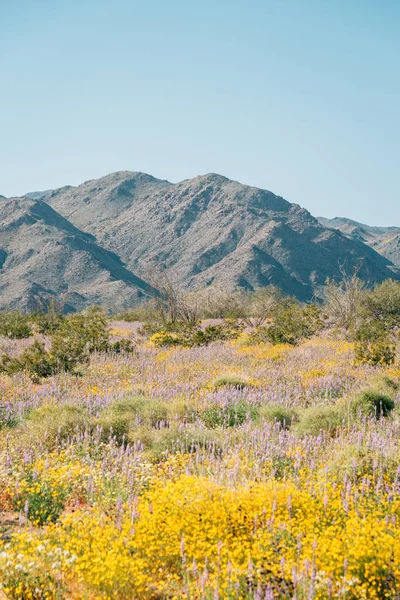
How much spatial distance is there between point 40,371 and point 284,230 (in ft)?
506

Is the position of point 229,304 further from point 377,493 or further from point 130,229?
point 130,229

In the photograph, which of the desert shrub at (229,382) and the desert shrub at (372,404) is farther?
the desert shrub at (229,382)

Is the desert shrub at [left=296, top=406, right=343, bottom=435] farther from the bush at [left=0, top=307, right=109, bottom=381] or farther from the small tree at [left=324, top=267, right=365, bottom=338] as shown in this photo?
the small tree at [left=324, top=267, right=365, bottom=338]

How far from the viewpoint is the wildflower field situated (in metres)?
3.32

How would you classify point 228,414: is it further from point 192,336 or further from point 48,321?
point 48,321

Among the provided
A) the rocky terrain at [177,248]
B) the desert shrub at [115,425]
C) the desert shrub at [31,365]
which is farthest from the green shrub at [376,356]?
the rocky terrain at [177,248]

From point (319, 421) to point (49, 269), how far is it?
11461 cm

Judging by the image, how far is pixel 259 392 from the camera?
9.12 m

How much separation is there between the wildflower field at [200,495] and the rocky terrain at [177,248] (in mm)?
85887

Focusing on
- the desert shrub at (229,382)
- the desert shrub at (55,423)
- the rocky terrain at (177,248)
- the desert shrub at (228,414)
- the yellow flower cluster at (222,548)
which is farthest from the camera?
the rocky terrain at (177,248)

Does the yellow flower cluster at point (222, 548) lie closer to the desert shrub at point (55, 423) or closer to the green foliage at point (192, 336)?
the desert shrub at point (55, 423)

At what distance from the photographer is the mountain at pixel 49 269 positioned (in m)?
104

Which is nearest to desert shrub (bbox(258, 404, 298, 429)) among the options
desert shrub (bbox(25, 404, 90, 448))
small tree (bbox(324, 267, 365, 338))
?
desert shrub (bbox(25, 404, 90, 448))

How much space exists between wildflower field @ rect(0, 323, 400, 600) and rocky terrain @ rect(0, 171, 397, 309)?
8589 centimetres
